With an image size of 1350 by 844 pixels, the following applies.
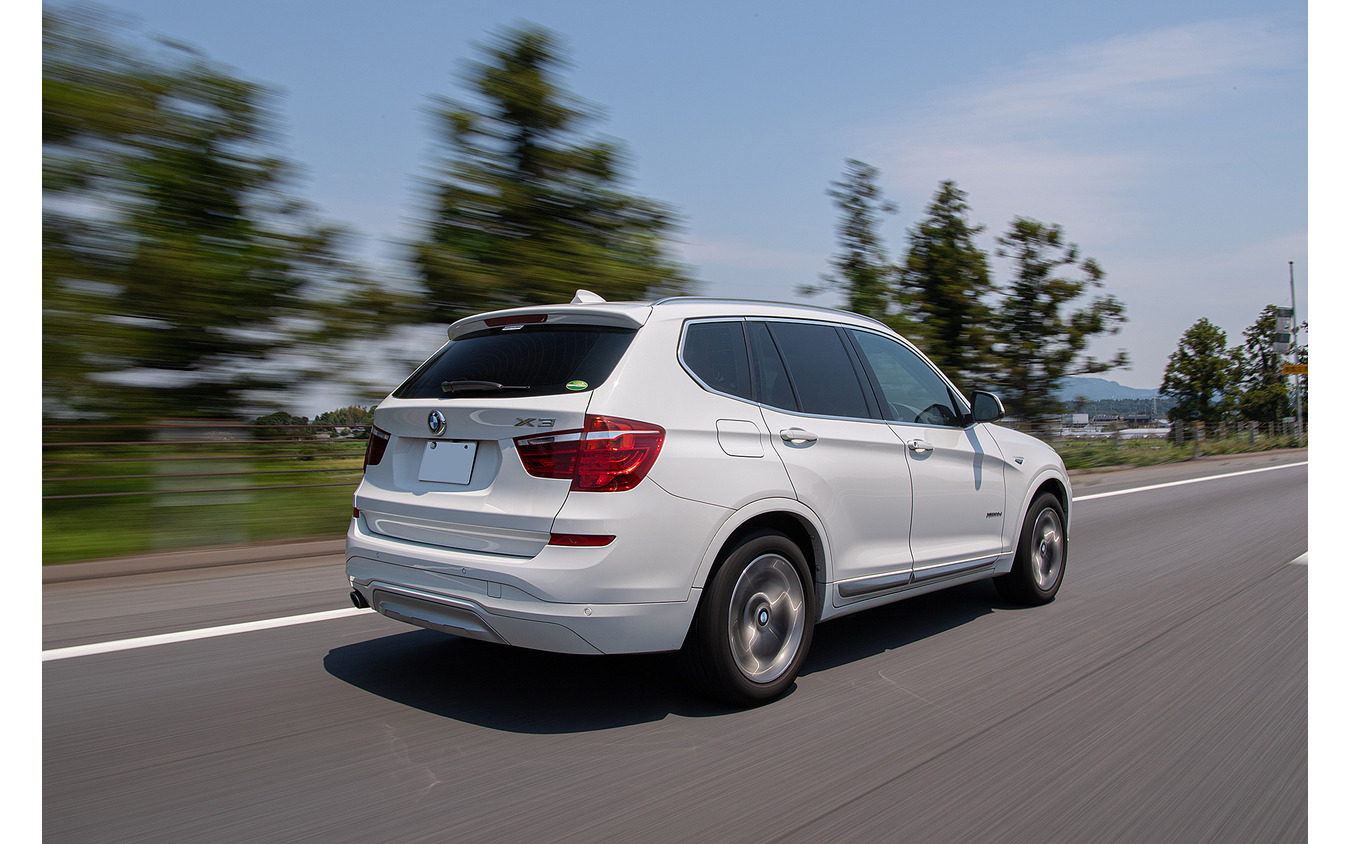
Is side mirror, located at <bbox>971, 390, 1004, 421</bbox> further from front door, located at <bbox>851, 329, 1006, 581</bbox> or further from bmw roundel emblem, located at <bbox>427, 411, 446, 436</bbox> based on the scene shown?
bmw roundel emblem, located at <bbox>427, 411, 446, 436</bbox>

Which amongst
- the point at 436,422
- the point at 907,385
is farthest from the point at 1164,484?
the point at 436,422

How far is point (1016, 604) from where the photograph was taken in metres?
6.57

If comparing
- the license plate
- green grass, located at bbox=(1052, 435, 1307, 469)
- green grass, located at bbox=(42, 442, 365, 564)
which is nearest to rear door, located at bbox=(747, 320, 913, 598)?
the license plate

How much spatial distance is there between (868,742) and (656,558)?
1141 millimetres

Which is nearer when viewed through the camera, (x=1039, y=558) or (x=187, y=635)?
(x=187, y=635)

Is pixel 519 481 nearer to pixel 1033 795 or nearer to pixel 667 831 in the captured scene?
pixel 667 831

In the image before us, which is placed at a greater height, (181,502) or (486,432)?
(486,432)

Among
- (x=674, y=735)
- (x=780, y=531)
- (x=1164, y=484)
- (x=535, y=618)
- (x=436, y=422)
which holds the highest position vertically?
(x=436, y=422)

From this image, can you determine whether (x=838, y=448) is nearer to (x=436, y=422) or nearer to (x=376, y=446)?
(x=436, y=422)

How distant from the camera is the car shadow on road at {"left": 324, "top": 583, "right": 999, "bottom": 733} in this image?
416 cm

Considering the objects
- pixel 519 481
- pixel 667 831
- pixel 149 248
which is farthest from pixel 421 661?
pixel 149 248

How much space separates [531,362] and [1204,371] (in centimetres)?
7895

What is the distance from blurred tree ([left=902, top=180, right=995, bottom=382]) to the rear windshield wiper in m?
19.0

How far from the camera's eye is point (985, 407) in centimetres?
592
